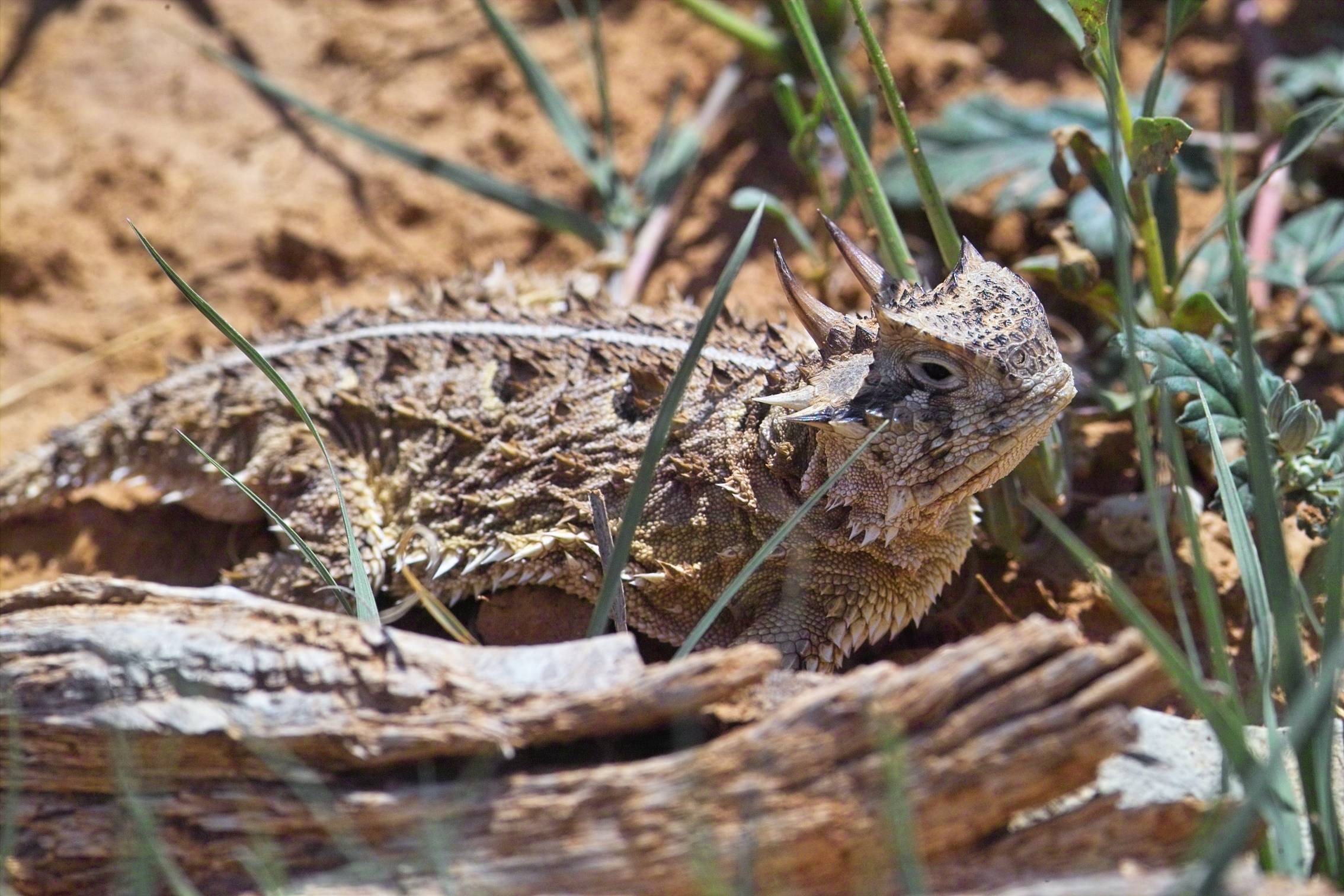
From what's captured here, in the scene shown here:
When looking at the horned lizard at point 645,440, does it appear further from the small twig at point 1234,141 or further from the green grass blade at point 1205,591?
the small twig at point 1234,141

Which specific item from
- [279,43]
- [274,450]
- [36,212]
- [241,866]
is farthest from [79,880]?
[279,43]

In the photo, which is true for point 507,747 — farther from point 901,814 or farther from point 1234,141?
point 1234,141

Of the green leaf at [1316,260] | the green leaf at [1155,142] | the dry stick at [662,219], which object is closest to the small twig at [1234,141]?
the green leaf at [1316,260]

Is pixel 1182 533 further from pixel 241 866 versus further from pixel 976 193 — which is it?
pixel 241 866

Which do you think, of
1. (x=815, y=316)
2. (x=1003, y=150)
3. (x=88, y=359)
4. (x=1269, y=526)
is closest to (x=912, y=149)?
(x=815, y=316)

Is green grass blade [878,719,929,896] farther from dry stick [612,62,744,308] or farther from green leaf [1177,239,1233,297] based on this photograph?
dry stick [612,62,744,308]

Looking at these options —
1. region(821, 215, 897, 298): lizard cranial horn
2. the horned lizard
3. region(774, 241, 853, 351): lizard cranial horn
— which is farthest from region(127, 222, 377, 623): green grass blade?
region(821, 215, 897, 298): lizard cranial horn
